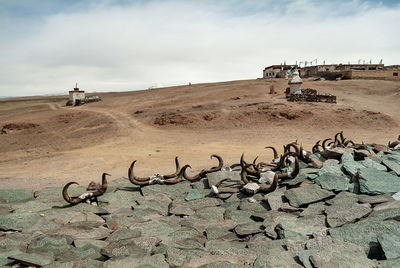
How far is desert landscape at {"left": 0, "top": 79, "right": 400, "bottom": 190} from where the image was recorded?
11180 mm

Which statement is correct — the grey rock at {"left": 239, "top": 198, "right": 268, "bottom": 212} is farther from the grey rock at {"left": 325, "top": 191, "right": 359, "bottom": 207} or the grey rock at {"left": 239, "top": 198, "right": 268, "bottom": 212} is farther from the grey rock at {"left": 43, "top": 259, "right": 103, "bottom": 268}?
the grey rock at {"left": 43, "top": 259, "right": 103, "bottom": 268}

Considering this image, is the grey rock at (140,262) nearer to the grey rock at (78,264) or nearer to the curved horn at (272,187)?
the grey rock at (78,264)

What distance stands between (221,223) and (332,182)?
2.61m

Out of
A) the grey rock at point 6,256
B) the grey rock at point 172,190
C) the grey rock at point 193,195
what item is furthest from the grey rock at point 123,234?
the grey rock at point 172,190

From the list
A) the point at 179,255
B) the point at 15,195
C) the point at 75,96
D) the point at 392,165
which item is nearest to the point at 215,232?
the point at 179,255

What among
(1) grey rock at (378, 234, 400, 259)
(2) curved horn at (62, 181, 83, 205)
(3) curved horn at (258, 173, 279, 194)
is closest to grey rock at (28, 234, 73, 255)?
(2) curved horn at (62, 181, 83, 205)

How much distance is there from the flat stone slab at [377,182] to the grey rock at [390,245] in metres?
2.10

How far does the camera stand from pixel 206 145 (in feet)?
46.1

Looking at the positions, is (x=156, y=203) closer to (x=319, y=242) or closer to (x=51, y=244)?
(x=51, y=244)

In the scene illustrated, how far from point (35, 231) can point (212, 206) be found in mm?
3372

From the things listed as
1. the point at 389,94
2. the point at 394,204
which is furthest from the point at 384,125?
the point at 394,204

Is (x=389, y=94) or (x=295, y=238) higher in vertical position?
(x=389, y=94)

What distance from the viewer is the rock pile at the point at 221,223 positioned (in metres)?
4.17

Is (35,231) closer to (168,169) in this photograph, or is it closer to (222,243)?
(222,243)
